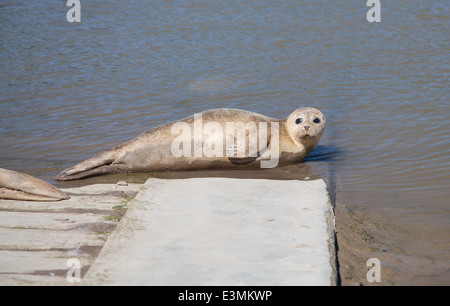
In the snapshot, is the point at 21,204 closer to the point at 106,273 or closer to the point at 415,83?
the point at 106,273

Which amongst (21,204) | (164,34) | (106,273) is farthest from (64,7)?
(106,273)

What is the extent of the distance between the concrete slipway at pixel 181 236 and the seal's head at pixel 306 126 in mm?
1049

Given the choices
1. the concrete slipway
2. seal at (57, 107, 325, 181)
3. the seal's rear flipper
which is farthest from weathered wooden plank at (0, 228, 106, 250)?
seal at (57, 107, 325, 181)

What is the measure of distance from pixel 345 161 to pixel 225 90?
313 centimetres

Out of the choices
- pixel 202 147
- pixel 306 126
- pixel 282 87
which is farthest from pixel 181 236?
pixel 282 87

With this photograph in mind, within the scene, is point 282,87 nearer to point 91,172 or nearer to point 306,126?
point 306,126

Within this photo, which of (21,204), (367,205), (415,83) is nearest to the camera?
(21,204)

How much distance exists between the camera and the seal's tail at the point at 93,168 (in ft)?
20.1

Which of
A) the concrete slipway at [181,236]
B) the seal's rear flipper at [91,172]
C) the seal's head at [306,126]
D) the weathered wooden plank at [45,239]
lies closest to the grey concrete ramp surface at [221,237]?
the concrete slipway at [181,236]

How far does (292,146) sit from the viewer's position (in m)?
6.62

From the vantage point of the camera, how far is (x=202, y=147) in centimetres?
632

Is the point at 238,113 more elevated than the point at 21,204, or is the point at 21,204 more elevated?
the point at 238,113

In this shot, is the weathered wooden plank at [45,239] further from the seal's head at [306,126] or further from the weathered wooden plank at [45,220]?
the seal's head at [306,126]

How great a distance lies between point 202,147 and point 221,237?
215cm
